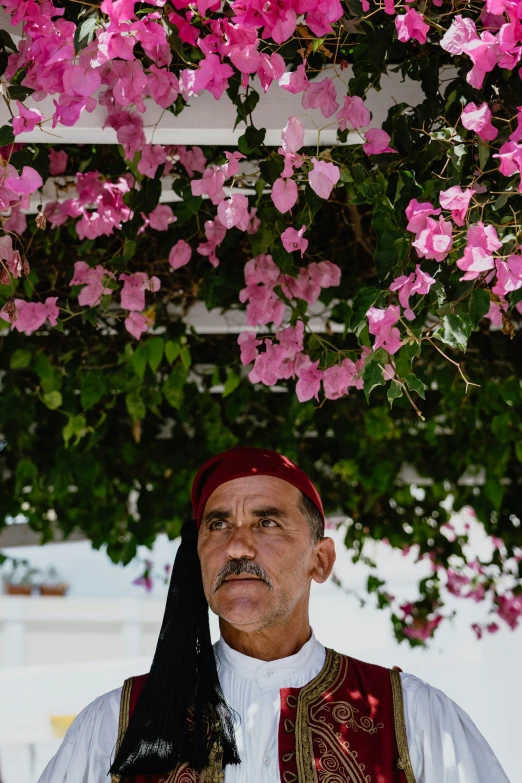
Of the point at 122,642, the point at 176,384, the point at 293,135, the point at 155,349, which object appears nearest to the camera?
the point at 293,135

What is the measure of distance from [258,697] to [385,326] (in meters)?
0.90

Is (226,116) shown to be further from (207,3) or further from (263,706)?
(263,706)

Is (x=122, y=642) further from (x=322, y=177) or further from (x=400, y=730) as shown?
(x=322, y=177)

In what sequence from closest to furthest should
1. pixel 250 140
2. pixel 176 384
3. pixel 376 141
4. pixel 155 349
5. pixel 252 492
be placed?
pixel 376 141, pixel 250 140, pixel 252 492, pixel 155 349, pixel 176 384

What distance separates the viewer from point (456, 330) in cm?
161

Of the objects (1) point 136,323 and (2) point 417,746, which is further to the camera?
(1) point 136,323

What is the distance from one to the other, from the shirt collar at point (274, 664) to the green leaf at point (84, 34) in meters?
1.28

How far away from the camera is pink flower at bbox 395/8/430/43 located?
155 centimetres

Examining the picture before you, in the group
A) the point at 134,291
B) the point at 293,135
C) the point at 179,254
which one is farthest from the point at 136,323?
the point at 293,135

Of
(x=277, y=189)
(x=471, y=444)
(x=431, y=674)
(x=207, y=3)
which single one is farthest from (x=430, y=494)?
(x=431, y=674)

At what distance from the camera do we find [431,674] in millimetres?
11023

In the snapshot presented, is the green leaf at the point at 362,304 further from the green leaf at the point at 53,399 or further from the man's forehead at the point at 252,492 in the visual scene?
the green leaf at the point at 53,399

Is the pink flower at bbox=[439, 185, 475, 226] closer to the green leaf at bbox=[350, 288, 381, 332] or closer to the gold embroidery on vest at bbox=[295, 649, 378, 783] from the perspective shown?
the green leaf at bbox=[350, 288, 381, 332]

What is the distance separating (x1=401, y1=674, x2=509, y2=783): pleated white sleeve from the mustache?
15.4 inches
